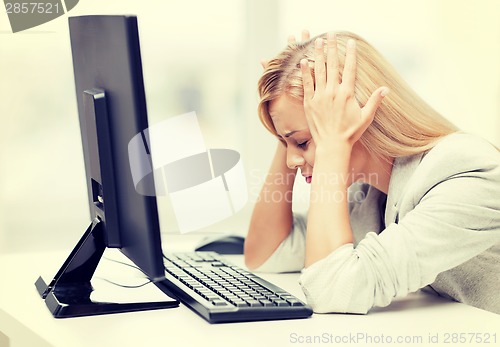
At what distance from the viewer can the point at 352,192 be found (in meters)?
1.68

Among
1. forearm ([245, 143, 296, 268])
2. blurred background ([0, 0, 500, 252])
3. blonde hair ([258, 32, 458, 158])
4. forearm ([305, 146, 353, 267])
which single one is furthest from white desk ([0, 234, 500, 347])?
blurred background ([0, 0, 500, 252])

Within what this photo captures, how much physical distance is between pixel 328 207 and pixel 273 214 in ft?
1.19

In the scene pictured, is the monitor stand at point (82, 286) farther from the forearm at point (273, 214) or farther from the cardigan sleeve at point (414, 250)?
the forearm at point (273, 214)

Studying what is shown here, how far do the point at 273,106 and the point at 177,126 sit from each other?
17.2 inches

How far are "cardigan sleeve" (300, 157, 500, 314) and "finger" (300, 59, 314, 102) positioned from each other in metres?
0.27

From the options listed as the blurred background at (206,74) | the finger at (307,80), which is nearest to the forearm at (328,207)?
the finger at (307,80)

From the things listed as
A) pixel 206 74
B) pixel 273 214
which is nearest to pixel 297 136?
pixel 273 214

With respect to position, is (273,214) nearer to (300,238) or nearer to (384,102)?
(300,238)

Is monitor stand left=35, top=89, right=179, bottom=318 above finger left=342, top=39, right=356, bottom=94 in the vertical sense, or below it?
below

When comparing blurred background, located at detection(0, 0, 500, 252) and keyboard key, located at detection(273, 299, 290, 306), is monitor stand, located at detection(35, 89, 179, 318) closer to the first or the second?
keyboard key, located at detection(273, 299, 290, 306)

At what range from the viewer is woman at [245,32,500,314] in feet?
3.95

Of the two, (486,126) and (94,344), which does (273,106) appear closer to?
(94,344)

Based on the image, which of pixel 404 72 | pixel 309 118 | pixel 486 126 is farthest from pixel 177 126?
pixel 486 126

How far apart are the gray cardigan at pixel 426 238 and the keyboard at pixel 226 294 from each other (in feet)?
0.20
